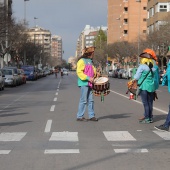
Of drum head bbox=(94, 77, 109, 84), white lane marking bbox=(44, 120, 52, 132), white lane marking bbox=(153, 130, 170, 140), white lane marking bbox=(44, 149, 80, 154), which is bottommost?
white lane marking bbox=(44, 120, 52, 132)

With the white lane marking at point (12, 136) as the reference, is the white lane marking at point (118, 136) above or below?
above

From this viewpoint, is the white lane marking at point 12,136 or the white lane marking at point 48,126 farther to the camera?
the white lane marking at point 48,126

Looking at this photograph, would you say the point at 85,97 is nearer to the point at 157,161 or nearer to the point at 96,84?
the point at 96,84

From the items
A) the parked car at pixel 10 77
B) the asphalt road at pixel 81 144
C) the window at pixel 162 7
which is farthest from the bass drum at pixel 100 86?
the window at pixel 162 7

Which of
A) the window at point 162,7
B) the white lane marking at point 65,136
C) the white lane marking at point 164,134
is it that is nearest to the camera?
the white lane marking at point 65,136

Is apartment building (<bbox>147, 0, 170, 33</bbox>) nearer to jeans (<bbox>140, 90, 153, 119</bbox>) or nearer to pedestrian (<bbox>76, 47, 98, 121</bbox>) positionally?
jeans (<bbox>140, 90, 153, 119</bbox>)

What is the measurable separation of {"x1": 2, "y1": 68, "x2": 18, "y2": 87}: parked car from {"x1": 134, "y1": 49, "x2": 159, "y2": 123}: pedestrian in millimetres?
26910

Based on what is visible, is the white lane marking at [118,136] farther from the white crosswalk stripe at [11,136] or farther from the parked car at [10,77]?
the parked car at [10,77]

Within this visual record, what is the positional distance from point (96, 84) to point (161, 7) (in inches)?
2446

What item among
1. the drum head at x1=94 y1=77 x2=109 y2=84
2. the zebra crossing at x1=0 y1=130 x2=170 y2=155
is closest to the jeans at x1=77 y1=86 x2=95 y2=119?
the drum head at x1=94 y1=77 x2=109 y2=84

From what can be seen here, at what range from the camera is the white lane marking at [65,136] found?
9098 mm

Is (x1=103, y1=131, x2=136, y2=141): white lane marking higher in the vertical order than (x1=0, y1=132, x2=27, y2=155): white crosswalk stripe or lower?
higher

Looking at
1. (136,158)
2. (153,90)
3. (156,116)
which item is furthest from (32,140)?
(156,116)

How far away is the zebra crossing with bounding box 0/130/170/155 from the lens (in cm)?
786
